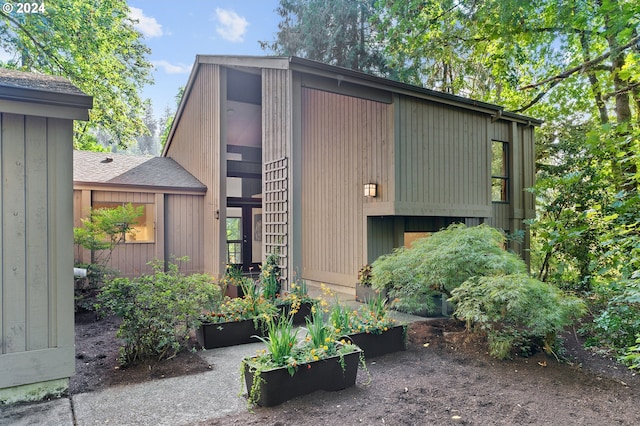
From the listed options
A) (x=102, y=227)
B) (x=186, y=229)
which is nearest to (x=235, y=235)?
(x=186, y=229)

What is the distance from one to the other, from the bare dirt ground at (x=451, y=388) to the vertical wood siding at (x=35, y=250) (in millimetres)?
498

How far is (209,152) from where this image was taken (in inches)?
348

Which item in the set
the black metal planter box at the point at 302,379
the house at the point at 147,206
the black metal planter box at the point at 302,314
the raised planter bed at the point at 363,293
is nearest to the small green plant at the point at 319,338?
the black metal planter box at the point at 302,379

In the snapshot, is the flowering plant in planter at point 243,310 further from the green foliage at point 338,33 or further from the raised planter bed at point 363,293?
the green foliage at point 338,33

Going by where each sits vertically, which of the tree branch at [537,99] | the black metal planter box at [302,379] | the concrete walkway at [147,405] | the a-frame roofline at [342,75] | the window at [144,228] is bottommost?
the concrete walkway at [147,405]

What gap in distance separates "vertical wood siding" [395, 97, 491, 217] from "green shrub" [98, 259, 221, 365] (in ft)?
14.2

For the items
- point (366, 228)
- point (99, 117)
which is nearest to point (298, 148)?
point (366, 228)

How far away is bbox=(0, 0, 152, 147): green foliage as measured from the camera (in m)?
10.1

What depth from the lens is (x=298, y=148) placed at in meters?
6.29

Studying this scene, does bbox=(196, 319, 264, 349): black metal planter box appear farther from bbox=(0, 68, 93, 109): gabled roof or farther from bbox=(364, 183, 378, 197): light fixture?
bbox=(364, 183, 378, 197): light fixture

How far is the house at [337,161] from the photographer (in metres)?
6.69

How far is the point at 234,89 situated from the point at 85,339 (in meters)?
6.41

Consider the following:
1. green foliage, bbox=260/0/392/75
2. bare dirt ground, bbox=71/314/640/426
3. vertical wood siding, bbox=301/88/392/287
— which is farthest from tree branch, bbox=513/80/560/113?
bare dirt ground, bbox=71/314/640/426

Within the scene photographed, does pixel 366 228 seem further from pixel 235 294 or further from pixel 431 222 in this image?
pixel 235 294
